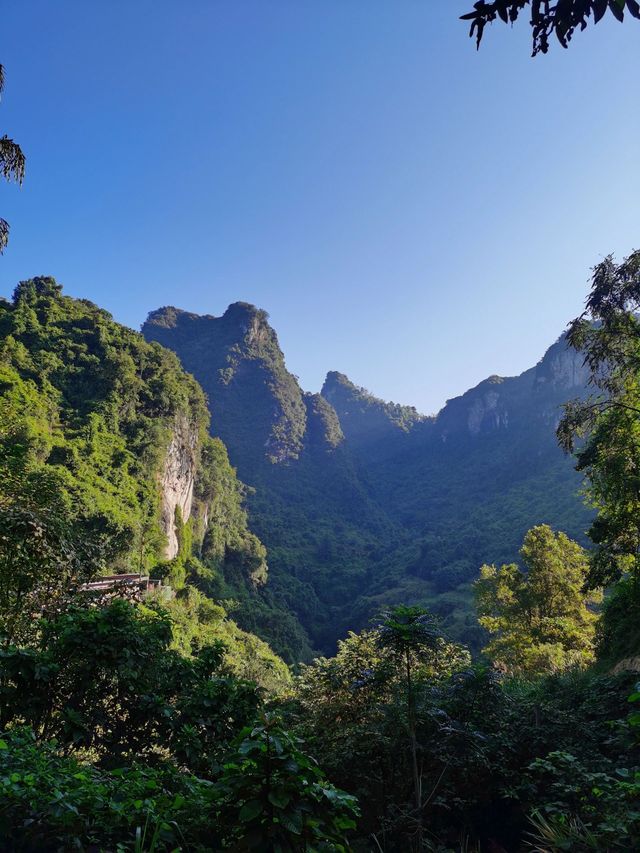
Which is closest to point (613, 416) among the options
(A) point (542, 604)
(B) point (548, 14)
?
(B) point (548, 14)

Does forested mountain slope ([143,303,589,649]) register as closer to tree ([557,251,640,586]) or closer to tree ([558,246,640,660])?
tree ([558,246,640,660])

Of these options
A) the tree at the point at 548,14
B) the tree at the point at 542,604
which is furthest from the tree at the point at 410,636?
the tree at the point at 542,604

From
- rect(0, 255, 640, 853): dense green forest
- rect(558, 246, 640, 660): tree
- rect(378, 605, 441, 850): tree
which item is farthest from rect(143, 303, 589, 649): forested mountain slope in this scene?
rect(378, 605, 441, 850): tree

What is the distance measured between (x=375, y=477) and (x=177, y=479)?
89.5m

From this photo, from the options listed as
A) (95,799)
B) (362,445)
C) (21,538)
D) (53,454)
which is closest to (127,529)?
(53,454)

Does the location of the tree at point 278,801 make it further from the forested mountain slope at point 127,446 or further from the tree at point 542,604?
the forested mountain slope at point 127,446

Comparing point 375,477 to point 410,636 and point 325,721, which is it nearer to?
point 325,721

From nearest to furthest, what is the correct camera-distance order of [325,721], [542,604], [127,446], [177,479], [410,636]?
[410,636] → [325,721] → [542,604] → [127,446] → [177,479]

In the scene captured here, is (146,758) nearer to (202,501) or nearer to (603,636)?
(603,636)

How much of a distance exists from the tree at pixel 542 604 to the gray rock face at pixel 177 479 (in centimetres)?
2592

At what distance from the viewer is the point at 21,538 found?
16.0 ft

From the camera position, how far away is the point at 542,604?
17.5 m

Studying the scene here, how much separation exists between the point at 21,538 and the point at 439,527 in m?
90.2

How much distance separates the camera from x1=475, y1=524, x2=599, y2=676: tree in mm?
16141
